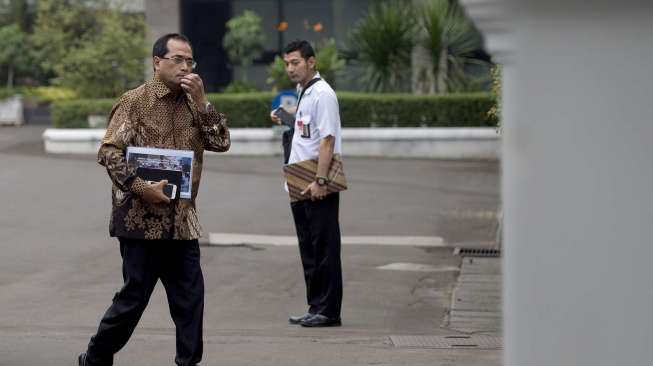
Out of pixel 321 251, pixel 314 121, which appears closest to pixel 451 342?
pixel 321 251

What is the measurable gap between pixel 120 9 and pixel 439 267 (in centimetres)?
1500

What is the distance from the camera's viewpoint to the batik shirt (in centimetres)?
608

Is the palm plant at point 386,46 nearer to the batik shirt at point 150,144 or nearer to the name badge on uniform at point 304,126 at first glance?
the name badge on uniform at point 304,126

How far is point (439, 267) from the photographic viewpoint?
10898 mm

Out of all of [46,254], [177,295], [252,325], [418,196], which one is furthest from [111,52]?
[177,295]

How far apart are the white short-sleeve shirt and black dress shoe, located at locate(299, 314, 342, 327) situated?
3.36ft

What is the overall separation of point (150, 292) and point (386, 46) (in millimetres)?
17113

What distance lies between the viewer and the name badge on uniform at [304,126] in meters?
7.96

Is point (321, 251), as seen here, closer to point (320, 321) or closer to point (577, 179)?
point (320, 321)

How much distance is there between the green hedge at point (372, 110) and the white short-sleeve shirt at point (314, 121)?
1353 centimetres

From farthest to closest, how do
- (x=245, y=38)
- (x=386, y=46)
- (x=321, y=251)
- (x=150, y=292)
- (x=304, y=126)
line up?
1. (x=245, y=38)
2. (x=386, y=46)
3. (x=321, y=251)
4. (x=304, y=126)
5. (x=150, y=292)

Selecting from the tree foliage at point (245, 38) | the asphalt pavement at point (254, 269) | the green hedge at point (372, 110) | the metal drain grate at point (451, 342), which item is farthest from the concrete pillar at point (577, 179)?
the tree foliage at point (245, 38)

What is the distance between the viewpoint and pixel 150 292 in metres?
6.23

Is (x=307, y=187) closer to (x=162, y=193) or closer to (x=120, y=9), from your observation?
(x=162, y=193)
